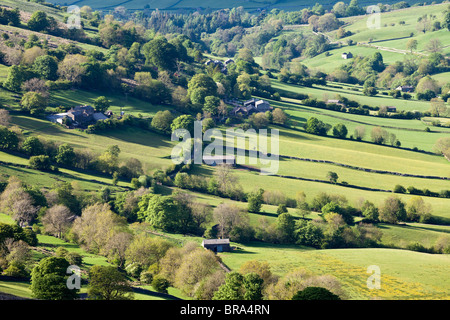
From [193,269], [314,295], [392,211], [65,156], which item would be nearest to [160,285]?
[193,269]

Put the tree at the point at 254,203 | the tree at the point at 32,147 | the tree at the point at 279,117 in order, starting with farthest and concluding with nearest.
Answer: the tree at the point at 279,117 < the tree at the point at 32,147 < the tree at the point at 254,203

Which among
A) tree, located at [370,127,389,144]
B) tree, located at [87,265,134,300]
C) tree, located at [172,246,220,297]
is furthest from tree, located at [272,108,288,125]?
tree, located at [87,265,134,300]

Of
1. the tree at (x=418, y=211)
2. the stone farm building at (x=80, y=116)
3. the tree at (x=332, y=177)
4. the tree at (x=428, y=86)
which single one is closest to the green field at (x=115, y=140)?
the stone farm building at (x=80, y=116)

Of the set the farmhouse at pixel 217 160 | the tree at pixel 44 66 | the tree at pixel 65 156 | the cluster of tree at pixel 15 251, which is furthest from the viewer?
the tree at pixel 44 66

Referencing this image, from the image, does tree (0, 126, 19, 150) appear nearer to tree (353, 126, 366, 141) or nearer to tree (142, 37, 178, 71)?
tree (142, 37, 178, 71)

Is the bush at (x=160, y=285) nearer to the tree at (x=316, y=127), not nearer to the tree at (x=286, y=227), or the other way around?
the tree at (x=286, y=227)

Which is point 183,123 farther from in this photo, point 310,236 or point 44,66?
point 310,236
